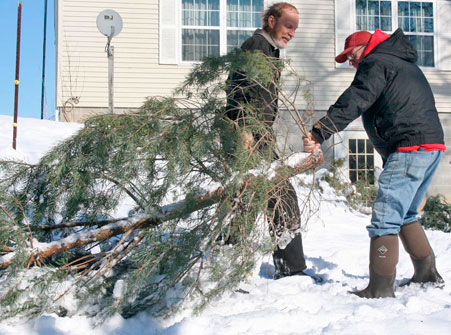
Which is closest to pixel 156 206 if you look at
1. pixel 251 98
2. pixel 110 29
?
pixel 251 98

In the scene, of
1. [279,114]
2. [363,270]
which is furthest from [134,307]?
[363,270]

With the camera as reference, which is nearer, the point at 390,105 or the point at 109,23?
the point at 390,105

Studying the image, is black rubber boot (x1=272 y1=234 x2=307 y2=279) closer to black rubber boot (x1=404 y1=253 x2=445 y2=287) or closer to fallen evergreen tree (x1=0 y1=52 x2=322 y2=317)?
fallen evergreen tree (x1=0 y1=52 x2=322 y2=317)

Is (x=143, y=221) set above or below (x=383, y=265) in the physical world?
above

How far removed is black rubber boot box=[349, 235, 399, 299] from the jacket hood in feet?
3.36

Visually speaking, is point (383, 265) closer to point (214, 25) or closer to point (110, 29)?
point (110, 29)

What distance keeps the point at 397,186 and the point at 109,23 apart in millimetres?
7362

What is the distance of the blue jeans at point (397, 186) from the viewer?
2572mm

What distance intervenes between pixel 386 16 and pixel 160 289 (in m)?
9.34

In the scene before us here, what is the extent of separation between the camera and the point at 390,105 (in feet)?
8.60

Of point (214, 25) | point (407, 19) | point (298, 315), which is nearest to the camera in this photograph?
point (298, 315)

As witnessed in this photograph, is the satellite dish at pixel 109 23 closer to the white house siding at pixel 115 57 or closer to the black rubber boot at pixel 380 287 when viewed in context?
the white house siding at pixel 115 57

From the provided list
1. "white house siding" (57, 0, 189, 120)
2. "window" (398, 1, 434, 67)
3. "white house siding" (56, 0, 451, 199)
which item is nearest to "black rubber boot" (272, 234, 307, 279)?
"white house siding" (56, 0, 451, 199)

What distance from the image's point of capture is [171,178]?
2.44 meters
